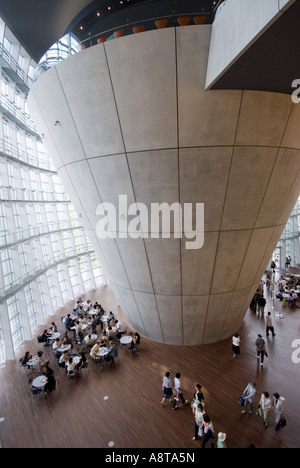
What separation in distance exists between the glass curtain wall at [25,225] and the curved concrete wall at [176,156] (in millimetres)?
2134

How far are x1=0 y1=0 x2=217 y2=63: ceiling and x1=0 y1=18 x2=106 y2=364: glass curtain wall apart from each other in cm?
68

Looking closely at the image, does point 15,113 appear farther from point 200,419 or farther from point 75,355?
point 200,419

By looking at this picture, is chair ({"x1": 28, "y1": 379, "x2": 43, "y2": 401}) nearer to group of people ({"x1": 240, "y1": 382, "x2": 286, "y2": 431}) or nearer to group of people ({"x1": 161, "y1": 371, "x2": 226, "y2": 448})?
group of people ({"x1": 161, "y1": 371, "x2": 226, "y2": 448})

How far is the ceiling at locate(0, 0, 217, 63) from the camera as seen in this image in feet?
39.2

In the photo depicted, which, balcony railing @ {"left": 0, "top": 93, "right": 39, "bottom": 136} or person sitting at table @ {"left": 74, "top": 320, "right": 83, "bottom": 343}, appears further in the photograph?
balcony railing @ {"left": 0, "top": 93, "right": 39, "bottom": 136}

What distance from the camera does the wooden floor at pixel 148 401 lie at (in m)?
6.91

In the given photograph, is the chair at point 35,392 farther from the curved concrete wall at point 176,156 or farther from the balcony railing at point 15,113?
the balcony railing at point 15,113

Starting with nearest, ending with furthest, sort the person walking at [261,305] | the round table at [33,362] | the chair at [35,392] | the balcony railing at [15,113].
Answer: the chair at [35,392] < the round table at [33,362] < the person walking at [261,305] < the balcony railing at [15,113]

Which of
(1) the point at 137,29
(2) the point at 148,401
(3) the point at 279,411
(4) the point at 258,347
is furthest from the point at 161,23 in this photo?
(2) the point at 148,401

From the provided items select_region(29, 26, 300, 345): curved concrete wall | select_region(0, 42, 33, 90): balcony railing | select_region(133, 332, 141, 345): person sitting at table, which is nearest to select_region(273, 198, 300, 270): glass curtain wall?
select_region(29, 26, 300, 345): curved concrete wall

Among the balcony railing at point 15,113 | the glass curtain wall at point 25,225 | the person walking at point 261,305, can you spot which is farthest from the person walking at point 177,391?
the balcony railing at point 15,113

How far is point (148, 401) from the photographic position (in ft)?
27.6

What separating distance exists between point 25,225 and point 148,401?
514 inches

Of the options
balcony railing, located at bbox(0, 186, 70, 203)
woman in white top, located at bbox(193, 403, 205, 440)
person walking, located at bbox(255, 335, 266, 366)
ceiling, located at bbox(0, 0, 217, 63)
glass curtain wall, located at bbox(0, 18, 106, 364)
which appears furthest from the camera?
balcony railing, located at bbox(0, 186, 70, 203)
